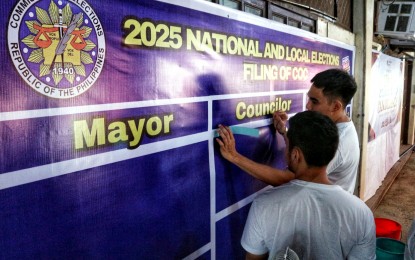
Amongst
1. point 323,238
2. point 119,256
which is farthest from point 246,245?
point 119,256

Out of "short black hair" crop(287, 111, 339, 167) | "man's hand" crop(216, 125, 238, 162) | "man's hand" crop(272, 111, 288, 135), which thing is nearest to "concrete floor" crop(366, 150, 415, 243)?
"man's hand" crop(272, 111, 288, 135)

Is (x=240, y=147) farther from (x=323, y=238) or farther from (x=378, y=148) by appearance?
(x=378, y=148)

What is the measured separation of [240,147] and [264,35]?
2.33 ft

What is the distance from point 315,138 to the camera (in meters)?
1.20

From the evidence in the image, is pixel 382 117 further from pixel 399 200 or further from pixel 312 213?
pixel 312 213

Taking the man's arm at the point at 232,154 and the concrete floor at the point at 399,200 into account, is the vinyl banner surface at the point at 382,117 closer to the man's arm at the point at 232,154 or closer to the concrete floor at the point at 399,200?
the concrete floor at the point at 399,200

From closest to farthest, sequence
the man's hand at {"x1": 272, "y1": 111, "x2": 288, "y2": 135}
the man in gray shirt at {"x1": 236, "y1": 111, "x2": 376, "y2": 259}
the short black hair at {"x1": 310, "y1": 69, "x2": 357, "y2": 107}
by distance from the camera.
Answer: the man in gray shirt at {"x1": 236, "y1": 111, "x2": 376, "y2": 259}
the short black hair at {"x1": 310, "y1": 69, "x2": 357, "y2": 107}
the man's hand at {"x1": 272, "y1": 111, "x2": 288, "y2": 135}

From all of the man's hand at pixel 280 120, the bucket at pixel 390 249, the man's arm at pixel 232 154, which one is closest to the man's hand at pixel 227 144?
the man's arm at pixel 232 154

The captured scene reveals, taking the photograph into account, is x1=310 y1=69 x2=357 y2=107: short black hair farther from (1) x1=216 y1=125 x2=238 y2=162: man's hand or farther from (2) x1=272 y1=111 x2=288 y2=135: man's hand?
(1) x1=216 y1=125 x2=238 y2=162: man's hand

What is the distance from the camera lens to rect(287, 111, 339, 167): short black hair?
1197mm

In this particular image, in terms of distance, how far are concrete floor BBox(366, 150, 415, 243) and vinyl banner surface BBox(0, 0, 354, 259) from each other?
3288 millimetres

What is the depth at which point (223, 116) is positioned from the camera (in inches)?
68.0

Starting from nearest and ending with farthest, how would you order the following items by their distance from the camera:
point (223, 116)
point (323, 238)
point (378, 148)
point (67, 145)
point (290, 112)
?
point (67, 145) → point (323, 238) → point (223, 116) → point (290, 112) → point (378, 148)

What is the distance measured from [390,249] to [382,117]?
11.5 ft
